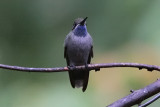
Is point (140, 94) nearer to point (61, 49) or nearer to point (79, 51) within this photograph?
point (79, 51)

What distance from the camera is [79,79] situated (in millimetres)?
2801

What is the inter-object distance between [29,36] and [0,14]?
1.31 feet

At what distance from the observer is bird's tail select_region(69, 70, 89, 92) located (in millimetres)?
2684

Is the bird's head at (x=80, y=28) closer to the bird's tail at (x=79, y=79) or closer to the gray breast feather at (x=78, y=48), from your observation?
the gray breast feather at (x=78, y=48)

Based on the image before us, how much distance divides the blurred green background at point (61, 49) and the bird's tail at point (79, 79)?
0.21 feet

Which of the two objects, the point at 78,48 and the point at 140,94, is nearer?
the point at 140,94

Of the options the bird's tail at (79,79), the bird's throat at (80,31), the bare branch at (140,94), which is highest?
the bird's throat at (80,31)

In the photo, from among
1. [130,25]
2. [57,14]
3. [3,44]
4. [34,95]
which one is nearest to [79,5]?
[57,14]

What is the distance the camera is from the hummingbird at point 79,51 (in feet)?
8.94

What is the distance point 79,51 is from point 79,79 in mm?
217

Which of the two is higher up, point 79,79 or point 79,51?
point 79,51

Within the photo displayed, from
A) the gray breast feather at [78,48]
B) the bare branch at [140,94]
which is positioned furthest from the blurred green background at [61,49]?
the bare branch at [140,94]

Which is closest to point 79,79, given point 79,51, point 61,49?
point 79,51

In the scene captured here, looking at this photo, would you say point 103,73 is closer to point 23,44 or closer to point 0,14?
point 23,44
